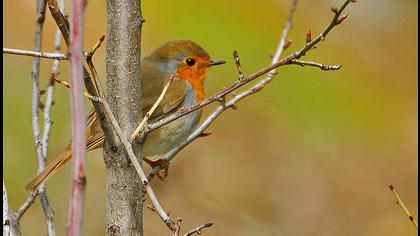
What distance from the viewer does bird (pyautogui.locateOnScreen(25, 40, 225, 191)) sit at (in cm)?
404

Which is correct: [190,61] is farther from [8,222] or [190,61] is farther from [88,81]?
[88,81]

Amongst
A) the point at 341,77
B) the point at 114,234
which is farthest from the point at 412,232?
the point at 114,234

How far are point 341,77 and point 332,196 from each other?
1.77 metres

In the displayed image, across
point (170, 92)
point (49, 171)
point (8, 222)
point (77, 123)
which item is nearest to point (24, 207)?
point (8, 222)

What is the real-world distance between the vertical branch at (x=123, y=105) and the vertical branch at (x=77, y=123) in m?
1.00

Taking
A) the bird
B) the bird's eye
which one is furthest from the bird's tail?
the bird's eye

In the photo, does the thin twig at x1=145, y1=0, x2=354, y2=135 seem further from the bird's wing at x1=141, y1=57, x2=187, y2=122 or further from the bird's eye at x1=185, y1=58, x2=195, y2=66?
the bird's eye at x1=185, y1=58, x2=195, y2=66

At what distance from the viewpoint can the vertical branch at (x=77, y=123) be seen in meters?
1.34

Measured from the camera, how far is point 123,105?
94.3 inches

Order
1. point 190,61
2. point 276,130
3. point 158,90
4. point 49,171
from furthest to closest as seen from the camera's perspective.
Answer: point 276,130 < point 190,61 < point 158,90 < point 49,171

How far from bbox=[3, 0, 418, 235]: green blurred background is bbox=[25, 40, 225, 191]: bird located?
2.76 ft

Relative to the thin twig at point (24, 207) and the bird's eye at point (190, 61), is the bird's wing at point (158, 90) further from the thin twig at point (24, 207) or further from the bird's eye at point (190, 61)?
the thin twig at point (24, 207)

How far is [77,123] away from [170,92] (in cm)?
309

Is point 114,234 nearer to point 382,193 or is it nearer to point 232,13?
point 382,193
